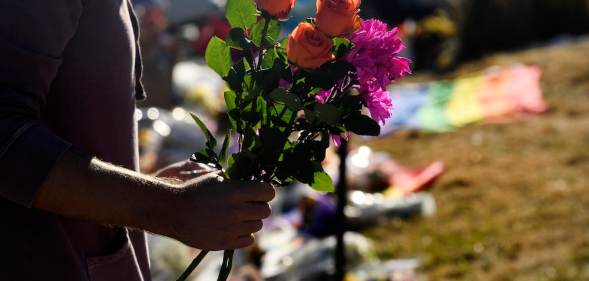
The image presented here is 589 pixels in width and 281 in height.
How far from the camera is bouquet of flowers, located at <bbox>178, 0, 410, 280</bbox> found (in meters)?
1.36

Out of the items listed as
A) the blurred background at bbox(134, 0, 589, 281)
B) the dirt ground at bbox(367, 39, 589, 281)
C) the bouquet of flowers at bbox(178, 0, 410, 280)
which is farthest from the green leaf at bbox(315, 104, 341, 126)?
the dirt ground at bbox(367, 39, 589, 281)

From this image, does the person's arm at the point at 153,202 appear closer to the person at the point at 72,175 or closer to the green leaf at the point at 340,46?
the person at the point at 72,175

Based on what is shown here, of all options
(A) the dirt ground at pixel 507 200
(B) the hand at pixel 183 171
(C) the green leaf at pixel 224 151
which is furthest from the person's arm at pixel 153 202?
(A) the dirt ground at pixel 507 200

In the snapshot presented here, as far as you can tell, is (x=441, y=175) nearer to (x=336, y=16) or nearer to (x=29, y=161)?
(x=336, y=16)

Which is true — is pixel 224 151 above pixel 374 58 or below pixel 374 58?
below

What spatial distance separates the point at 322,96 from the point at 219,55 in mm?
169

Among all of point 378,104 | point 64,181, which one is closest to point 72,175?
point 64,181

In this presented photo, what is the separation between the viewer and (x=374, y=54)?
1.39m

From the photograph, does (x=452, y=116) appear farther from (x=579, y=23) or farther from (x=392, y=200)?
(x=579, y=23)

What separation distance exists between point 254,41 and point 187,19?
11.2 metres

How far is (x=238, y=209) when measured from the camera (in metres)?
1.29

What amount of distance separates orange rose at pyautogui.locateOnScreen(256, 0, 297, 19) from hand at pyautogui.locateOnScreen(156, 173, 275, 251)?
26cm

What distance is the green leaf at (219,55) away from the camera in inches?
55.9

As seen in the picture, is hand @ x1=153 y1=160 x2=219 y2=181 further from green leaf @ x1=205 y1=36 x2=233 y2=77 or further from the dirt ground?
the dirt ground
